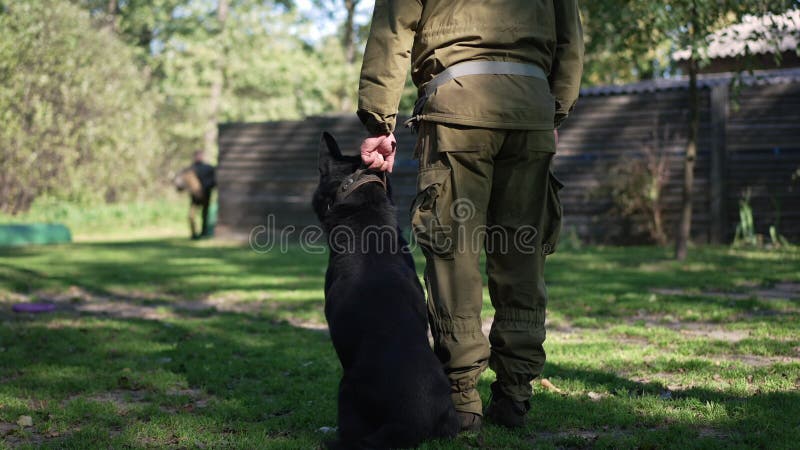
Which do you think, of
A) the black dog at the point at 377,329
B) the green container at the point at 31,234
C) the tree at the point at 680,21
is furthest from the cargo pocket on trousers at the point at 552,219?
the green container at the point at 31,234

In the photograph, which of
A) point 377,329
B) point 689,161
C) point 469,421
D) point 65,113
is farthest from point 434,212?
point 65,113

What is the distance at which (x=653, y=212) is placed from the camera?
11.6m

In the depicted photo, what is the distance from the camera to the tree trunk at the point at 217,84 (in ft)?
97.6

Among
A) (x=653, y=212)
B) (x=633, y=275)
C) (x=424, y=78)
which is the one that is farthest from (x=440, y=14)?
(x=653, y=212)

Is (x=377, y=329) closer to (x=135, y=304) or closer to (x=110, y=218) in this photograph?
(x=135, y=304)

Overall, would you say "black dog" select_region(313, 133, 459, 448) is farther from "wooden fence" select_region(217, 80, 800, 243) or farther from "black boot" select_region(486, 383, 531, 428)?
"wooden fence" select_region(217, 80, 800, 243)

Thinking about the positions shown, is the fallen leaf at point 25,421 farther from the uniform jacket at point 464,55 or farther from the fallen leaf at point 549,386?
the fallen leaf at point 549,386

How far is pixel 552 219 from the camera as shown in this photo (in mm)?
3227

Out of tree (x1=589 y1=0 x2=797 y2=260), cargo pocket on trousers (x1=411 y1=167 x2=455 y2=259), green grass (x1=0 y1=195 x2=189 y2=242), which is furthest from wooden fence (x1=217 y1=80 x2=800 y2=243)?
cargo pocket on trousers (x1=411 y1=167 x2=455 y2=259)

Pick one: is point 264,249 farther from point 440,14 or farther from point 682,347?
point 440,14

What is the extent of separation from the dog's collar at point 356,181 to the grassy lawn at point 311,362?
1.08 metres

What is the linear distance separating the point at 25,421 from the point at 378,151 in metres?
2.13

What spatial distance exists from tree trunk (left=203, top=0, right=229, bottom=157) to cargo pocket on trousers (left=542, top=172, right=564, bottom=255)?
28083 mm

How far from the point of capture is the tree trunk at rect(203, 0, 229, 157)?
1171 inches
